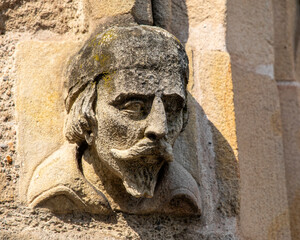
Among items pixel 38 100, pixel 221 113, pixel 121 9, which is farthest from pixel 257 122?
pixel 38 100

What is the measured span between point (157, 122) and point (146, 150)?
9 cm

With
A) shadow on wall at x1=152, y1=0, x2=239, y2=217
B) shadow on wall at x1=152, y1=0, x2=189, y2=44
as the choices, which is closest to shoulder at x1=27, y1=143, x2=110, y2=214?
shadow on wall at x1=152, y1=0, x2=239, y2=217

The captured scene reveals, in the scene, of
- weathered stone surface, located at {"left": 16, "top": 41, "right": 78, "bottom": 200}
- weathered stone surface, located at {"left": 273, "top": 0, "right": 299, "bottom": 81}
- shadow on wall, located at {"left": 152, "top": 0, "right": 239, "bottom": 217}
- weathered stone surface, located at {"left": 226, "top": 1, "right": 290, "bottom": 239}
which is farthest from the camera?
weathered stone surface, located at {"left": 273, "top": 0, "right": 299, "bottom": 81}

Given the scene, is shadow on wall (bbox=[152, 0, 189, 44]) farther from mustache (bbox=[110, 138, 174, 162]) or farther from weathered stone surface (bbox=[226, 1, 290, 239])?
mustache (bbox=[110, 138, 174, 162])

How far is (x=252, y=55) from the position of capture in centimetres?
262

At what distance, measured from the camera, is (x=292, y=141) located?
112 inches

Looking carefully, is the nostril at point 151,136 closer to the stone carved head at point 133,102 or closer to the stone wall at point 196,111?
the stone carved head at point 133,102

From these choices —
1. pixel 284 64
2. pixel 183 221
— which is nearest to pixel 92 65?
pixel 183 221

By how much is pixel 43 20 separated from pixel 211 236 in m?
0.93

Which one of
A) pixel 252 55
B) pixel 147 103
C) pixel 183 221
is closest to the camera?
pixel 147 103

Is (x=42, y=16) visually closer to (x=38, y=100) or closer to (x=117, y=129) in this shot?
(x=38, y=100)

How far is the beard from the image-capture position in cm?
196

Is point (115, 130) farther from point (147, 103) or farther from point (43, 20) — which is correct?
point (43, 20)

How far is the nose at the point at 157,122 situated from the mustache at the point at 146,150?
2 cm
